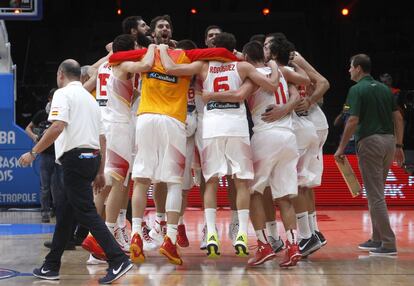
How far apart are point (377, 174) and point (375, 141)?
344mm

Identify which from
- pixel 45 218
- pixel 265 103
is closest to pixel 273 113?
pixel 265 103

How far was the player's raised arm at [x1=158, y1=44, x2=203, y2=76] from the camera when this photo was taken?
276 inches

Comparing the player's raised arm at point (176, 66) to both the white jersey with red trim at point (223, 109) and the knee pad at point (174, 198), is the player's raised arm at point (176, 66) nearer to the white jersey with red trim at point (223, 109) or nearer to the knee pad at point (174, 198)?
the white jersey with red trim at point (223, 109)

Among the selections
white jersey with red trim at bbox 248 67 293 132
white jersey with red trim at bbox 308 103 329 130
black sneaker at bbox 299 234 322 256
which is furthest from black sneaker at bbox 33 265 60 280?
white jersey with red trim at bbox 308 103 329 130

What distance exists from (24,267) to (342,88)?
47.2 feet

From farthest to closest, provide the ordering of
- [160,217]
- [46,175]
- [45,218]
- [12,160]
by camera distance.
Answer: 1. [12,160]
2. [46,175]
3. [45,218]
4. [160,217]

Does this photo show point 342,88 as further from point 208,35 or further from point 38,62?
point 208,35

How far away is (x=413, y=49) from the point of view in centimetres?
1988

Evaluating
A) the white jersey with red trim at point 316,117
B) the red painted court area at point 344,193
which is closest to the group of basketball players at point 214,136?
Answer: the white jersey with red trim at point 316,117

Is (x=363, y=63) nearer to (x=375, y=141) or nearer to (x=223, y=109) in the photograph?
(x=375, y=141)

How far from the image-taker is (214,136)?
7016mm

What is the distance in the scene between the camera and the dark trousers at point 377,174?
776 centimetres

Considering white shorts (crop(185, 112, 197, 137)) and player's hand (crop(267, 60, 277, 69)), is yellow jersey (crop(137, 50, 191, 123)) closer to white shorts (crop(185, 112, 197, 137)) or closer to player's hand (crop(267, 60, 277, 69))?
white shorts (crop(185, 112, 197, 137))

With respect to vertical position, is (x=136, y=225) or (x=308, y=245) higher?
(x=136, y=225)
